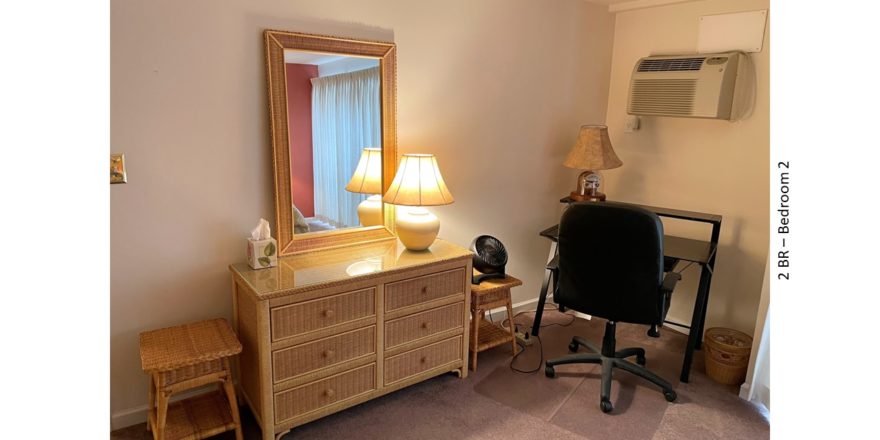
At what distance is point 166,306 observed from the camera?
211cm

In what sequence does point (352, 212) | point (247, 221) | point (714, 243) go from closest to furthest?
point (247, 221) < point (352, 212) < point (714, 243)

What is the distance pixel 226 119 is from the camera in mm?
2094

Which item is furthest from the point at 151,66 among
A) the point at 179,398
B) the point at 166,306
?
the point at 179,398

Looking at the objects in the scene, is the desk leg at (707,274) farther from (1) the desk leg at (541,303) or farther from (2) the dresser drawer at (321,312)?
(2) the dresser drawer at (321,312)

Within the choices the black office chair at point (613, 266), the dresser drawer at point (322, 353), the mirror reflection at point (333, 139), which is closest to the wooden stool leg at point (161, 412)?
the dresser drawer at point (322, 353)

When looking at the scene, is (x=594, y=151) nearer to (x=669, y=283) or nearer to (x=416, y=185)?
(x=669, y=283)

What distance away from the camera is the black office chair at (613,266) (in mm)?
2158

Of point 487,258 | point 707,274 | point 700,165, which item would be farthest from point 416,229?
point 700,165

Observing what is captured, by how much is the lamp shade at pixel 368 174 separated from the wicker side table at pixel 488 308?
2.42 feet

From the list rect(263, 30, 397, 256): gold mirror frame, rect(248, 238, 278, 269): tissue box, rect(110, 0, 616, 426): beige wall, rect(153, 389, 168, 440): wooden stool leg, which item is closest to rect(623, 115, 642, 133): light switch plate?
rect(110, 0, 616, 426): beige wall

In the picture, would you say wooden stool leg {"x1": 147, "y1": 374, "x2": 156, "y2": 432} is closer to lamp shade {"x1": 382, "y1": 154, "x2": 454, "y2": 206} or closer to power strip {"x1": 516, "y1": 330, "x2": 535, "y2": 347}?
Answer: lamp shade {"x1": 382, "y1": 154, "x2": 454, "y2": 206}

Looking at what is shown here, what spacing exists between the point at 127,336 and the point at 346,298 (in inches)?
35.0

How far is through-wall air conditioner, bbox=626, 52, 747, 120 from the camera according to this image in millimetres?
2834

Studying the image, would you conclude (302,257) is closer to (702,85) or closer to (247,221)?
(247,221)
